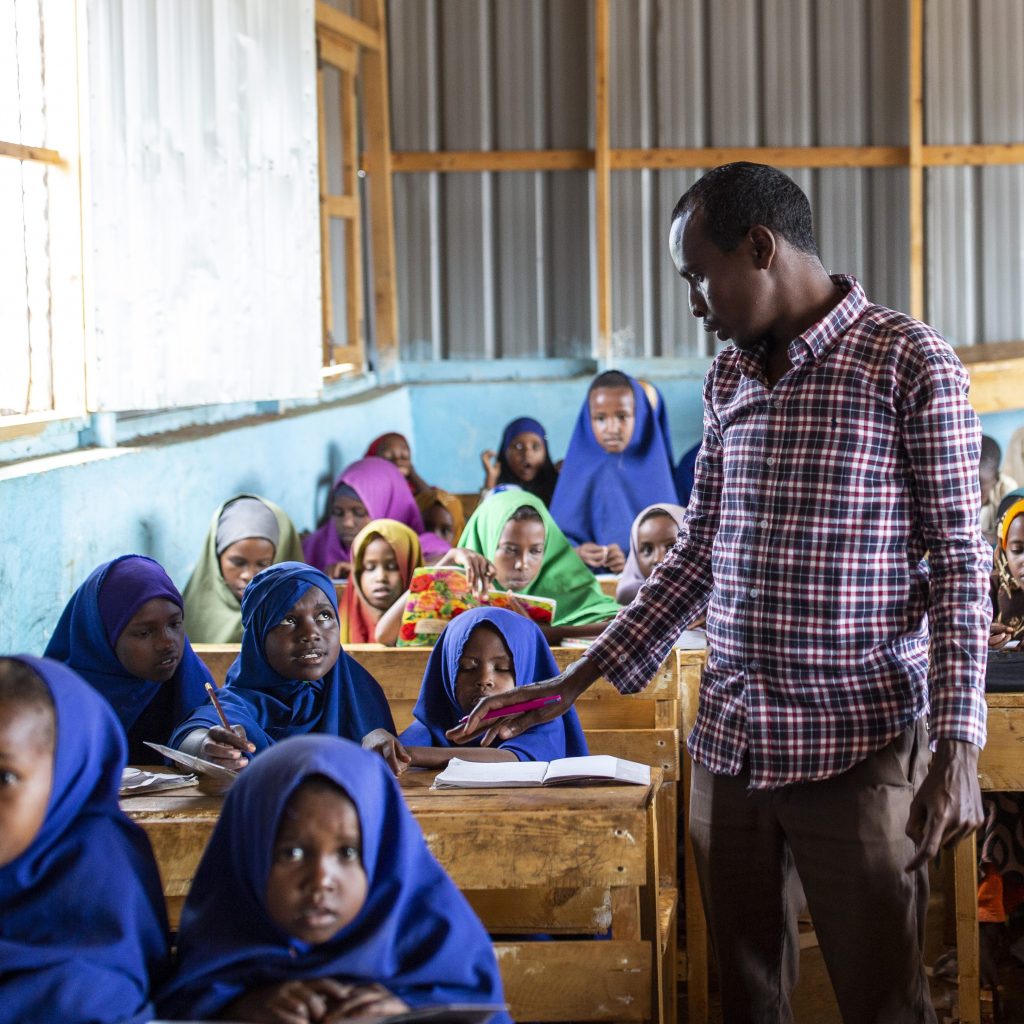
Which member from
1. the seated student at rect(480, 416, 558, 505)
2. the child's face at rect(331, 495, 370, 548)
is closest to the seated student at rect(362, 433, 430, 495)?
the seated student at rect(480, 416, 558, 505)

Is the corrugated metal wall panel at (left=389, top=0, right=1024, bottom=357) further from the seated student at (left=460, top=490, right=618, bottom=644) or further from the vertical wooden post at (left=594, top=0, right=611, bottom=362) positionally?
the seated student at (left=460, top=490, right=618, bottom=644)

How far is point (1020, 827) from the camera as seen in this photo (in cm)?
378

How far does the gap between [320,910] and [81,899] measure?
1.00ft

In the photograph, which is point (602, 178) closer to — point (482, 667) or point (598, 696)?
point (598, 696)

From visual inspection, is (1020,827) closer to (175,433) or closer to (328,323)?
(175,433)

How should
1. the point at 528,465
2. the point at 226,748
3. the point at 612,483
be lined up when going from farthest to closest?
the point at 528,465, the point at 612,483, the point at 226,748

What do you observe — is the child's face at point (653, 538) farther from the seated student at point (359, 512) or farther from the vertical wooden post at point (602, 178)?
the vertical wooden post at point (602, 178)

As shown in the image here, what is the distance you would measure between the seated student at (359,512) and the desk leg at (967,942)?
303 centimetres

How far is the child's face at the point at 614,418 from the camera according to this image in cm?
695

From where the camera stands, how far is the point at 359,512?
6648 mm

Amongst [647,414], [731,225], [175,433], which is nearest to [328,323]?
[647,414]

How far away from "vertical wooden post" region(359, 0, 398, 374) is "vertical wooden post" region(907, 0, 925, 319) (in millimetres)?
3507

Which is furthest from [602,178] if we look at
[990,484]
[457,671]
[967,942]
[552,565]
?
[967,942]

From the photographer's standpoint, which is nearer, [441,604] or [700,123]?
[441,604]
